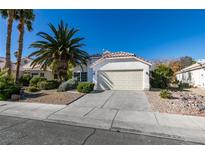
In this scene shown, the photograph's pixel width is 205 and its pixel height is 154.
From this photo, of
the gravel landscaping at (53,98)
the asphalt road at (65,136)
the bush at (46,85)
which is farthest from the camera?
the bush at (46,85)

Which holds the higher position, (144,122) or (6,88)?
(6,88)

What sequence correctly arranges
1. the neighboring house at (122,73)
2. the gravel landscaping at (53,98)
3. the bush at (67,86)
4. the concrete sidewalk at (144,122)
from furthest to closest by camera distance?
the neighboring house at (122,73)
the bush at (67,86)
the gravel landscaping at (53,98)
the concrete sidewalk at (144,122)

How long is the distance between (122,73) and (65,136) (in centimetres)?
1107

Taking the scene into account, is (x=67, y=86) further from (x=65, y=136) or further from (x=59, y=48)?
(x=65, y=136)

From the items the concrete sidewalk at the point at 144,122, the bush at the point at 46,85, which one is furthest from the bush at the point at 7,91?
the concrete sidewalk at the point at 144,122

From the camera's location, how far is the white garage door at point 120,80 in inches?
553

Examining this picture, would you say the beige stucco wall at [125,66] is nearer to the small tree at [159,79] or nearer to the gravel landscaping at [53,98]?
the small tree at [159,79]

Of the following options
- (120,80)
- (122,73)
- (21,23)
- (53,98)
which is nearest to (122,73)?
(122,73)

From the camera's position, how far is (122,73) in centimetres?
1446

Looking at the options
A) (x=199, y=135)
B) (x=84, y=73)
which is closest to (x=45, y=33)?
(x=84, y=73)

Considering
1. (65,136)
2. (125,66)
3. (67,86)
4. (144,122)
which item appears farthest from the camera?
(125,66)

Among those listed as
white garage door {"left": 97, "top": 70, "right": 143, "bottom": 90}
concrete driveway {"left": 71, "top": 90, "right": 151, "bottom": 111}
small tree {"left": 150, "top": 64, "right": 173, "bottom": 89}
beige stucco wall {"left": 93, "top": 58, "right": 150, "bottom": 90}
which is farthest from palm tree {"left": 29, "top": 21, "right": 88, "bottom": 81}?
small tree {"left": 150, "top": 64, "right": 173, "bottom": 89}
